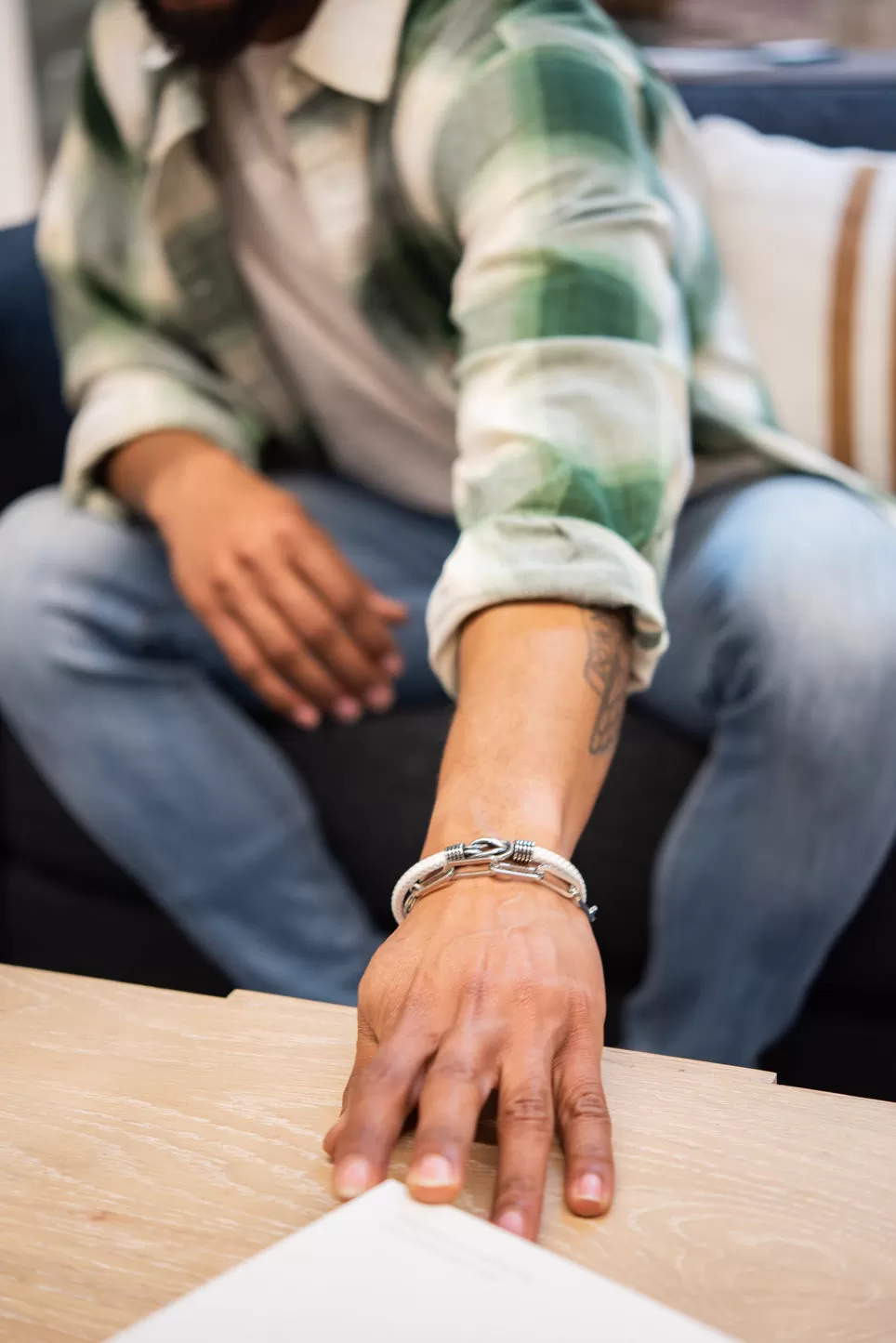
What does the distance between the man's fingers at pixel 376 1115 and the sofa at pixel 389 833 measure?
33 centimetres

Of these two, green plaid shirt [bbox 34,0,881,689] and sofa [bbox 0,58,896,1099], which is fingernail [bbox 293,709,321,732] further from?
green plaid shirt [bbox 34,0,881,689]

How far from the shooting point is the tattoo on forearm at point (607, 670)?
583 mm

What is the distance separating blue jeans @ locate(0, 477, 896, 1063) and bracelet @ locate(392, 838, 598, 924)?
1.13ft

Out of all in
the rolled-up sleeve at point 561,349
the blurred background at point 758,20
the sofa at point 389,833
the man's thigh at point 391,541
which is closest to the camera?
the rolled-up sleeve at point 561,349

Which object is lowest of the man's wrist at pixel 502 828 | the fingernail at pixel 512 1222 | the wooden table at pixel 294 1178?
the wooden table at pixel 294 1178

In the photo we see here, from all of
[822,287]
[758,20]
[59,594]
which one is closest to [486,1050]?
[59,594]

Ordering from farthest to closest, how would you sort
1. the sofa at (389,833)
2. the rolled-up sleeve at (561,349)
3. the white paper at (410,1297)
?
1. the sofa at (389,833)
2. the rolled-up sleeve at (561,349)
3. the white paper at (410,1297)

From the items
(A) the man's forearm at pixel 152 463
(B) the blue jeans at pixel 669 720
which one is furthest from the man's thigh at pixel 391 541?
(A) the man's forearm at pixel 152 463

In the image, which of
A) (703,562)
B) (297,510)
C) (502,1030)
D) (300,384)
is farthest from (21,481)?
(502,1030)

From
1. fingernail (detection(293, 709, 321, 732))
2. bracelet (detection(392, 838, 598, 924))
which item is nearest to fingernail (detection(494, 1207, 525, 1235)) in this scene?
bracelet (detection(392, 838, 598, 924))

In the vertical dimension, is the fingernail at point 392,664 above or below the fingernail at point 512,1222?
below

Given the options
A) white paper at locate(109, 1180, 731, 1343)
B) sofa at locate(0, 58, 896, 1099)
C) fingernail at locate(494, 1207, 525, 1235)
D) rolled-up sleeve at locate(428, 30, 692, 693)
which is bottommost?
sofa at locate(0, 58, 896, 1099)

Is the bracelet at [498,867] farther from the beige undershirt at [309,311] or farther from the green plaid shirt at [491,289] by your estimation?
the beige undershirt at [309,311]

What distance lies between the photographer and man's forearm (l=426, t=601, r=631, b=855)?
0.53 m
